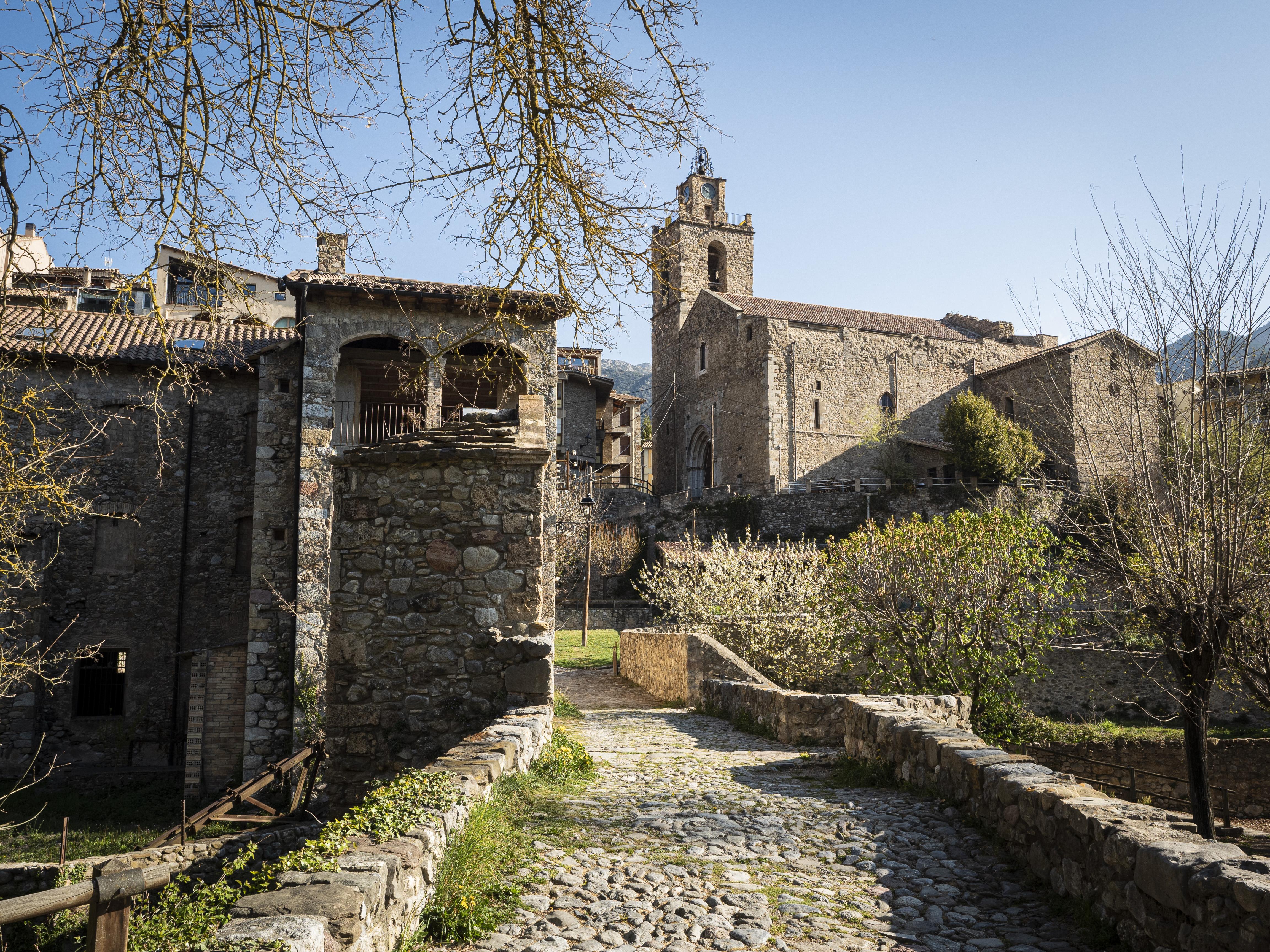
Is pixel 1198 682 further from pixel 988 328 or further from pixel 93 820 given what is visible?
pixel 988 328

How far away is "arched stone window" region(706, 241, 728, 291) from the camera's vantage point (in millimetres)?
42688

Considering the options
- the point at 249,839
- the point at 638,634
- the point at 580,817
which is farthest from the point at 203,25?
the point at 638,634

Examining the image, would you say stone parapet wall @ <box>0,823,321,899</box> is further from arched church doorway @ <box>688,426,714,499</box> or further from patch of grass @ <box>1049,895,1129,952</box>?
arched church doorway @ <box>688,426,714,499</box>

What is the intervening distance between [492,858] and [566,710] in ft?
29.1

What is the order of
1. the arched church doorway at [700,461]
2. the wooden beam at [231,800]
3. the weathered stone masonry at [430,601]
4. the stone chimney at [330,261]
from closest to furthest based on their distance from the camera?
the weathered stone masonry at [430,601] < the wooden beam at [231,800] < the stone chimney at [330,261] < the arched church doorway at [700,461]

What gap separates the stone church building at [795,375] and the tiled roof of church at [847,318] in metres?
0.10

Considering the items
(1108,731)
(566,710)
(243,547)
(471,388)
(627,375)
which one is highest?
(627,375)

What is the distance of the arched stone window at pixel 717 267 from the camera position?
42.7 metres

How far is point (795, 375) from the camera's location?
121 ft

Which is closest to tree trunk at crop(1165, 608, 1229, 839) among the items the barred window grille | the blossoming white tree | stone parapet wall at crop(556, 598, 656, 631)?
the blossoming white tree

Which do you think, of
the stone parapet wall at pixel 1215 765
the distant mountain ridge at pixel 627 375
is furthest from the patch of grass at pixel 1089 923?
the distant mountain ridge at pixel 627 375

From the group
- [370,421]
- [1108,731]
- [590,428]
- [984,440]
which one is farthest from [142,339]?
[984,440]

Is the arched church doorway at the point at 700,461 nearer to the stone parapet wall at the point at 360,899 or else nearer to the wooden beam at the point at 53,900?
the wooden beam at the point at 53,900

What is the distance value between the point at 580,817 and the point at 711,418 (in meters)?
36.1
